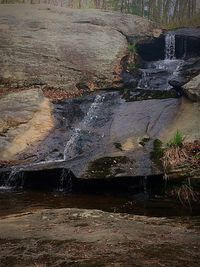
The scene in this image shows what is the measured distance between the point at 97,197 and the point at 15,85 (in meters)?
8.81

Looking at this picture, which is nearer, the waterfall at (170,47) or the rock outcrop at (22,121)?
the rock outcrop at (22,121)

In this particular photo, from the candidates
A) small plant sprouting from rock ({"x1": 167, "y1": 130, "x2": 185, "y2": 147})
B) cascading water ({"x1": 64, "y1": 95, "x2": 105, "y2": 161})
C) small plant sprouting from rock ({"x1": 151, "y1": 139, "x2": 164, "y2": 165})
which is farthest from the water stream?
small plant sprouting from rock ({"x1": 167, "y1": 130, "x2": 185, "y2": 147})

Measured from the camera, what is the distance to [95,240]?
5.64 meters

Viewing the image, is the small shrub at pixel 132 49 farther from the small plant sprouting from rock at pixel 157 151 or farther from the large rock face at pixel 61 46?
the small plant sprouting from rock at pixel 157 151

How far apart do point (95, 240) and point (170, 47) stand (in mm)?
16856

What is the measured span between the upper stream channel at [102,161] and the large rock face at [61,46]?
217 centimetres

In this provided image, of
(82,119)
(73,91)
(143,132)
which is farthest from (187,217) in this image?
(73,91)

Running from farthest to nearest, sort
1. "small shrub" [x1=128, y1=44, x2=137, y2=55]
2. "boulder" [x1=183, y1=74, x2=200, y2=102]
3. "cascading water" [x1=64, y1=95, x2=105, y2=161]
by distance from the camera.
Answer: "small shrub" [x1=128, y1=44, x2=137, y2=55] → "boulder" [x1=183, y1=74, x2=200, y2=102] → "cascading water" [x1=64, y1=95, x2=105, y2=161]

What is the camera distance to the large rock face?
17.1m

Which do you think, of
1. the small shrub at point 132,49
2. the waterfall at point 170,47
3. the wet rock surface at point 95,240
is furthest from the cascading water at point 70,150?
the waterfall at point 170,47

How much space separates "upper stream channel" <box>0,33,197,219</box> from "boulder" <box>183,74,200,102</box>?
473 mm

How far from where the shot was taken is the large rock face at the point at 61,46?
672 inches

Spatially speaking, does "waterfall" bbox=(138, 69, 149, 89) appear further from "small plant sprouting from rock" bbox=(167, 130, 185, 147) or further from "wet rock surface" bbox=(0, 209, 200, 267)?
"wet rock surface" bbox=(0, 209, 200, 267)

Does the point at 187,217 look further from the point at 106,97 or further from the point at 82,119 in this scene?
the point at 106,97
